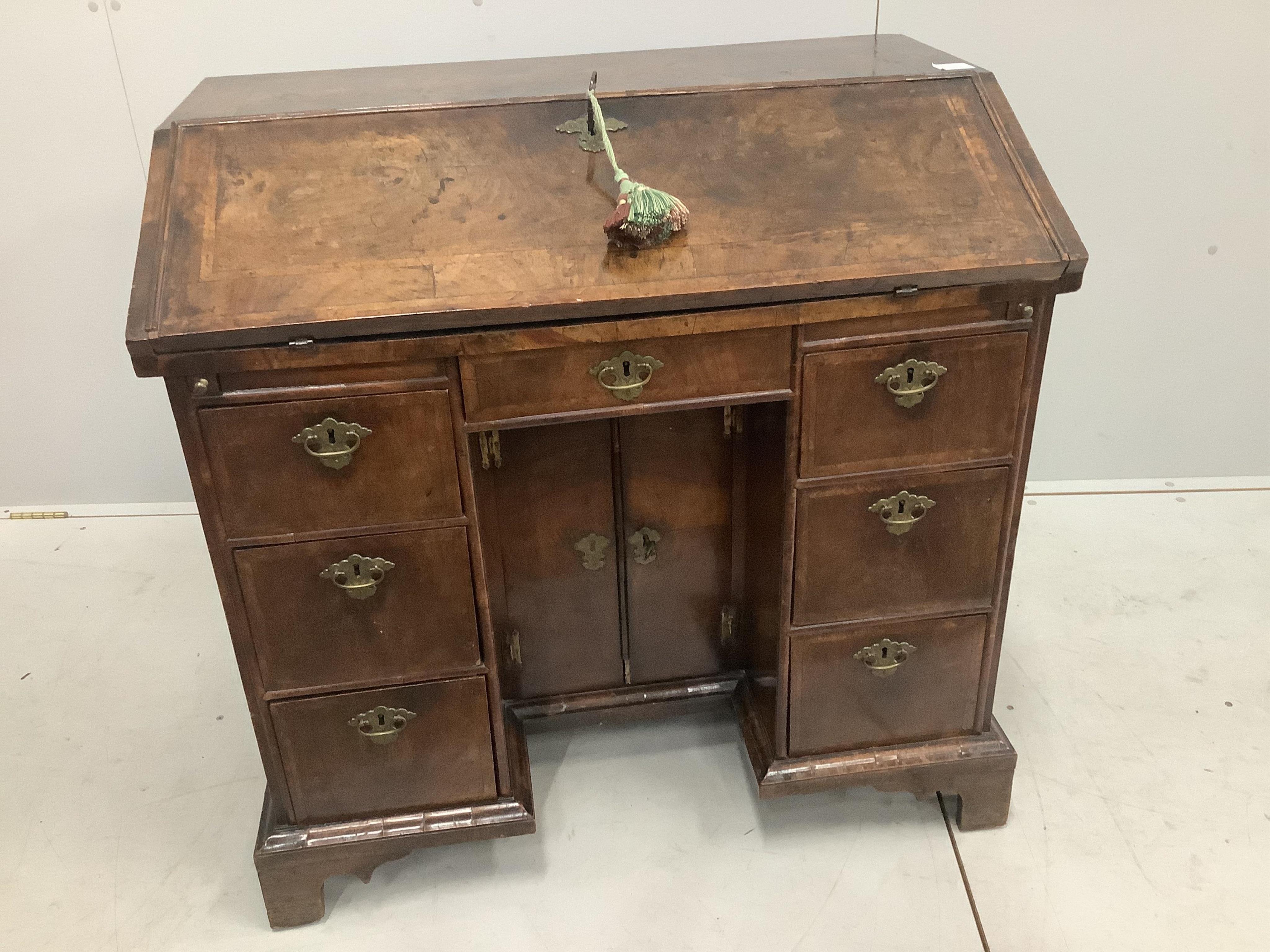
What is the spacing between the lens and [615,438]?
64.6 inches

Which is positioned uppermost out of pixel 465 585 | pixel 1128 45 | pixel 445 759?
pixel 1128 45

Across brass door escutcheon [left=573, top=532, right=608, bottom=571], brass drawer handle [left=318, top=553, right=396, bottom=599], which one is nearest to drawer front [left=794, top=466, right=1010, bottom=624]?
brass door escutcheon [left=573, top=532, right=608, bottom=571]

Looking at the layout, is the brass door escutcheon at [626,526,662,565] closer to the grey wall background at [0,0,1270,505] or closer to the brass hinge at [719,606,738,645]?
the brass hinge at [719,606,738,645]

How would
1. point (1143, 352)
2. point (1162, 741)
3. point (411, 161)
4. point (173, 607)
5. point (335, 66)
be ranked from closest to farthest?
1. point (411, 161)
2. point (1162, 741)
3. point (335, 66)
4. point (173, 607)
5. point (1143, 352)

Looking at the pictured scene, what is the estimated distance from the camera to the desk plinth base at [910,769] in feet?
5.51

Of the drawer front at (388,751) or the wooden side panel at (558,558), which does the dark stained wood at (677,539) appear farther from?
the drawer front at (388,751)

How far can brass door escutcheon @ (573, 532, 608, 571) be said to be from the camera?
5.68 feet

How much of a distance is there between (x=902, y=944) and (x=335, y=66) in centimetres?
190

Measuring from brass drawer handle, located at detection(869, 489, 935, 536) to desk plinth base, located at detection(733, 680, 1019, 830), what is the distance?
0.43 m

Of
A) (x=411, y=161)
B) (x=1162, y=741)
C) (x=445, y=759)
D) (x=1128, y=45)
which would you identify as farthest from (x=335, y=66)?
(x=1162, y=741)

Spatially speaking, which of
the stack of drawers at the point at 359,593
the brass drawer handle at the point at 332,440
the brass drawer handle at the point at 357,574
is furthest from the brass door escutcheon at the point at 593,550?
the brass drawer handle at the point at 332,440

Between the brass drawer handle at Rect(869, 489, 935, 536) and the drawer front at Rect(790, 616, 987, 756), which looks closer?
the brass drawer handle at Rect(869, 489, 935, 536)

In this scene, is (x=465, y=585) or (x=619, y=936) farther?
(x=619, y=936)

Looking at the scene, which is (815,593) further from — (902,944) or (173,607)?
(173,607)
